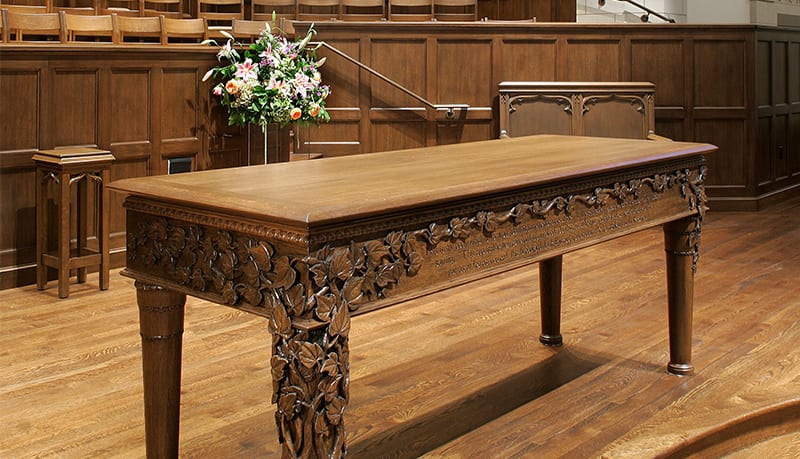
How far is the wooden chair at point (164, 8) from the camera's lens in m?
8.86

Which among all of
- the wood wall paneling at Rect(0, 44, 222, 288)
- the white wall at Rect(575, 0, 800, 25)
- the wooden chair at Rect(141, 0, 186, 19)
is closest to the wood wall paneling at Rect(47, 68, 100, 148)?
the wood wall paneling at Rect(0, 44, 222, 288)

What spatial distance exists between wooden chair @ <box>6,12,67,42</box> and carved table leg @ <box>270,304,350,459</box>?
5.31 meters

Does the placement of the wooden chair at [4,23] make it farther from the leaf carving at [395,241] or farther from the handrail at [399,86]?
the leaf carving at [395,241]

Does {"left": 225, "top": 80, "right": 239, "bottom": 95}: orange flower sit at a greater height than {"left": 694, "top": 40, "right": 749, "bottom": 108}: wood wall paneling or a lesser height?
lesser

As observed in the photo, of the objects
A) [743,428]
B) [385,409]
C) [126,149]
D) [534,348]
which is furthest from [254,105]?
[743,428]

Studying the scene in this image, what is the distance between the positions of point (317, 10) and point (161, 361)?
316 inches

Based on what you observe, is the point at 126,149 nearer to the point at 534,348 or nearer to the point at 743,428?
the point at 534,348

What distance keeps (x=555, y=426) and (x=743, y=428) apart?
601mm

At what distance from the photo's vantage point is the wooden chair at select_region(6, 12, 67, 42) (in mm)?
6422

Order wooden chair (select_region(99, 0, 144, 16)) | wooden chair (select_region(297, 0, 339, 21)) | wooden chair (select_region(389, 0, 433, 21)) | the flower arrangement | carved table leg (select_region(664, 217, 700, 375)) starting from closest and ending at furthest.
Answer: carved table leg (select_region(664, 217, 700, 375)), the flower arrangement, wooden chair (select_region(99, 0, 144, 16)), wooden chair (select_region(389, 0, 433, 21)), wooden chair (select_region(297, 0, 339, 21))

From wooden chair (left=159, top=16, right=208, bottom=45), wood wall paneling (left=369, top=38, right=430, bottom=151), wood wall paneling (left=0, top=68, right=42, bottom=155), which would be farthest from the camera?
wooden chair (left=159, top=16, right=208, bottom=45)

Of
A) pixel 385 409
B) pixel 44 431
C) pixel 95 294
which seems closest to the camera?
pixel 44 431

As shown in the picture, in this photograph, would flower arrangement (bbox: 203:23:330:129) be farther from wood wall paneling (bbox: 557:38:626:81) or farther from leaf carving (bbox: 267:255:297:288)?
leaf carving (bbox: 267:255:297:288)

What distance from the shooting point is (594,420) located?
2893 millimetres
